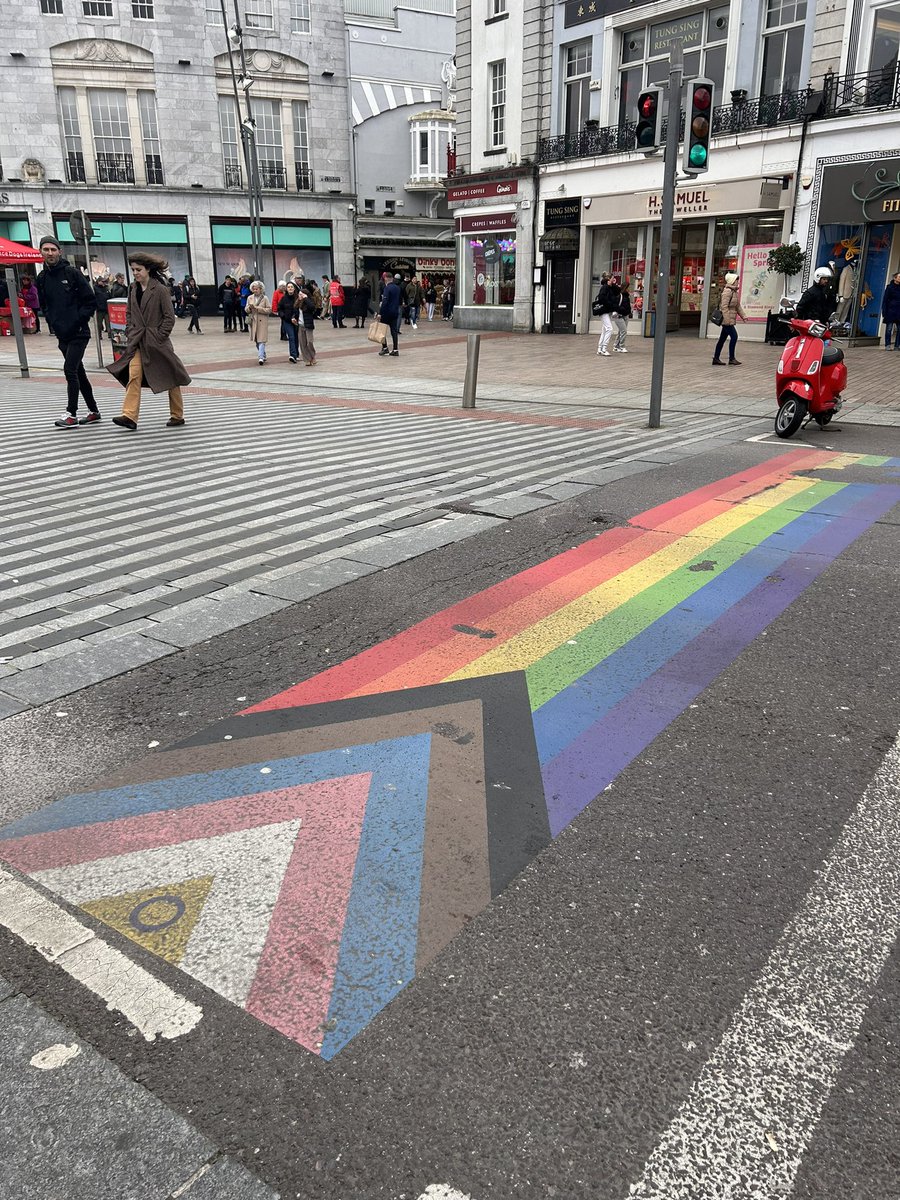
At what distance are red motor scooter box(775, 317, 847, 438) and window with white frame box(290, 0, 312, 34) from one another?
41425 mm

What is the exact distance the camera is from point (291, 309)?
1977cm

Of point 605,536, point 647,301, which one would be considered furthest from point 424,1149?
point 647,301

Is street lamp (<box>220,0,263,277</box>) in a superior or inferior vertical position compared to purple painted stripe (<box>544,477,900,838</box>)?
superior

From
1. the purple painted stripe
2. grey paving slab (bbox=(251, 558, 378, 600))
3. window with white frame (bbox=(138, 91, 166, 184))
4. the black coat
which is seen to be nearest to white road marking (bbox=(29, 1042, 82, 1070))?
the purple painted stripe

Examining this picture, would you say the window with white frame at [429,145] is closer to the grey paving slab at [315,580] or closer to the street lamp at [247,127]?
the street lamp at [247,127]

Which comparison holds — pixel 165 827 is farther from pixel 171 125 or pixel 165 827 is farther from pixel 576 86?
pixel 171 125

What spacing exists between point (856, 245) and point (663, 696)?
21428 mm

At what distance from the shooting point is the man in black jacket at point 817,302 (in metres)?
10.2

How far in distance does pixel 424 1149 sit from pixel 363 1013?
399 mm

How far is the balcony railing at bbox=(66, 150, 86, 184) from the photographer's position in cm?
4047

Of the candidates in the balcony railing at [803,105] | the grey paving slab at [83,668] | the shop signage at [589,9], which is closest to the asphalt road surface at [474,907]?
the grey paving slab at [83,668]

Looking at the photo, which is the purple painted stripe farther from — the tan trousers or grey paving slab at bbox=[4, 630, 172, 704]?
the tan trousers

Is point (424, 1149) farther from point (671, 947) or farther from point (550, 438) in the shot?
point (550, 438)

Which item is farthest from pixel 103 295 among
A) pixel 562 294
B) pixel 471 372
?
pixel 562 294
